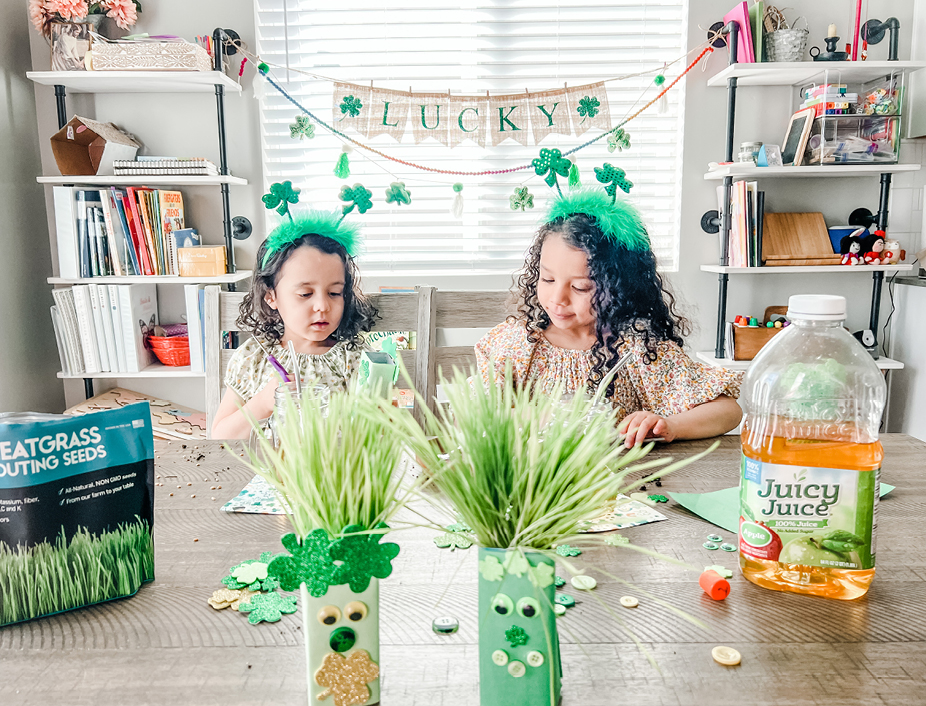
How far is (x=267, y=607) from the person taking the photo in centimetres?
65

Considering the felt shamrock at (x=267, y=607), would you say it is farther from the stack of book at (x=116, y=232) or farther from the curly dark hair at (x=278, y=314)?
the stack of book at (x=116, y=232)

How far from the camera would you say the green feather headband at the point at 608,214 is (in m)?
1.44

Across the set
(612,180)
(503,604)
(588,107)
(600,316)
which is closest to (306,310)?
(600,316)

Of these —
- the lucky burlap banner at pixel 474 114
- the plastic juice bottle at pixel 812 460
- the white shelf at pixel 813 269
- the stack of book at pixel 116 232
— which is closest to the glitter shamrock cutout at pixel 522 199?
the lucky burlap banner at pixel 474 114

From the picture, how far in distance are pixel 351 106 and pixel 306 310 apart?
111 centimetres

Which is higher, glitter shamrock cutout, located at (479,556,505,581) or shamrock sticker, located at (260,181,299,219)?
shamrock sticker, located at (260,181,299,219)

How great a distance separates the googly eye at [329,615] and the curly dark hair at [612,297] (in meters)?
1.01

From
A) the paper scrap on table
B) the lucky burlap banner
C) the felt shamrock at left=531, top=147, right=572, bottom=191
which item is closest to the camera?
the paper scrap on table

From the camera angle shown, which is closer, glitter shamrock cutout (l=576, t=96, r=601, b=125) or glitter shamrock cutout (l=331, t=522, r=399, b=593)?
glitter shamrock cutout (l=331, t=522, r=399, b=593)

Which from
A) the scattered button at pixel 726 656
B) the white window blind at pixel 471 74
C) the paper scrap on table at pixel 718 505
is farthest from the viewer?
the white window blind at pixel 471 74

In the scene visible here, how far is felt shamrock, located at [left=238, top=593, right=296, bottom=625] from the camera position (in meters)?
0.63

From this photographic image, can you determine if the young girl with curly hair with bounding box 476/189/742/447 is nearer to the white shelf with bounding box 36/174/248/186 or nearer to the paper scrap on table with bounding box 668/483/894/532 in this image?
the paper scrap on table with bounding box 668/483/894/532

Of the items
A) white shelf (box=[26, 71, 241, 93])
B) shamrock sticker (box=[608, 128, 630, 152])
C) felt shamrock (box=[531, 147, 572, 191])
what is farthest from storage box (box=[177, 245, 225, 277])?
shamrock sticker (box=[608, 128, 630, 152])

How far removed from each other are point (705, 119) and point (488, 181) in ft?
2.73
